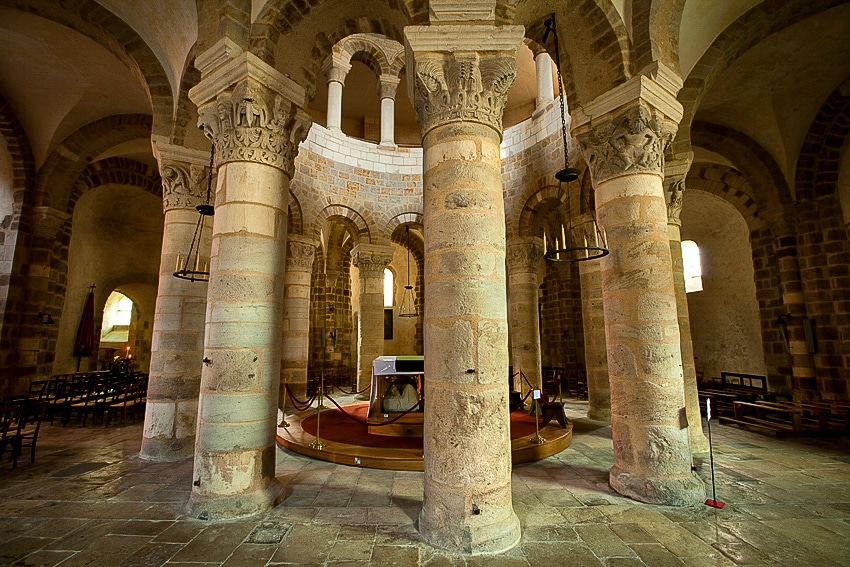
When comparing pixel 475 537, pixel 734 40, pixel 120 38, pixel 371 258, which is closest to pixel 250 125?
pixel 120 38

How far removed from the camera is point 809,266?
9375 millimetres

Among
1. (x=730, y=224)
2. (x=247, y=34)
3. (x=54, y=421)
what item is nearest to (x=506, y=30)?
(x=247, y=34)

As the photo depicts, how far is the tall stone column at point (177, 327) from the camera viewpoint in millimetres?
5574

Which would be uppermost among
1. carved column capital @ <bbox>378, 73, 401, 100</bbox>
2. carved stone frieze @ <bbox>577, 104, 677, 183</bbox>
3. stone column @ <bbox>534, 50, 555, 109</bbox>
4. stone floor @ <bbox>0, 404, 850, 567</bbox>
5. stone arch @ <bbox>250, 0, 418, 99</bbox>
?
carved column capital @ <bbox>378, 73, 401, 100</bbox>

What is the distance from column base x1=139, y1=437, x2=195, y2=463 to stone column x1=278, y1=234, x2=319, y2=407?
15.8ft

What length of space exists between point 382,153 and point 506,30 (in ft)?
29.2

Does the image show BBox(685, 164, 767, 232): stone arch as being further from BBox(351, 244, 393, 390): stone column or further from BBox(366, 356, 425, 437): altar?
BBox(366, 356, 425, 437): altar

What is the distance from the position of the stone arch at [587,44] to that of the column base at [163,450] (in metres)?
6.84

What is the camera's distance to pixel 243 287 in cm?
392

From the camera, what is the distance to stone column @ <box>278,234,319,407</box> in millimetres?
10484

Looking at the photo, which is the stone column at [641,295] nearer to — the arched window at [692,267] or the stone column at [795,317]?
the stone column at [795,317]

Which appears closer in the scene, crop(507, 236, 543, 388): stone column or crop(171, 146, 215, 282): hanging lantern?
crop(171, 146, 215, 282): hanging lantern

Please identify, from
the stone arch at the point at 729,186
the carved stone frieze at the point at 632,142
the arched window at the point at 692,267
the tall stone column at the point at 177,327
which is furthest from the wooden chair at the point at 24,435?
the arched window at the point at 692,267

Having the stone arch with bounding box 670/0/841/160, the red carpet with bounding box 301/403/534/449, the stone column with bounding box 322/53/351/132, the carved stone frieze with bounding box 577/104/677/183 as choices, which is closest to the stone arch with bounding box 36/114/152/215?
the stone column with bounding box 322/53/351/132
